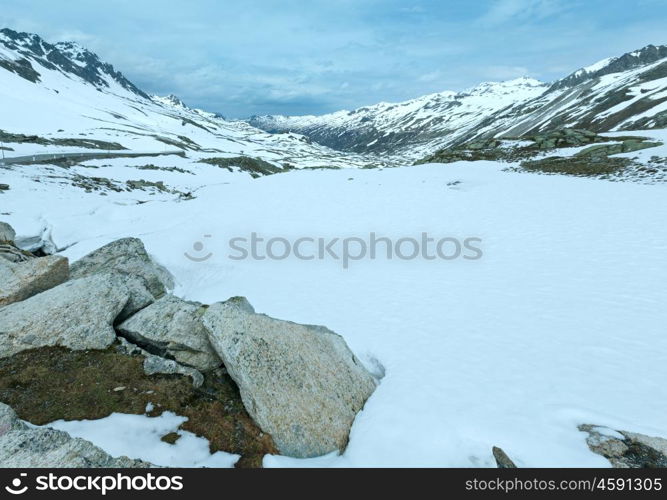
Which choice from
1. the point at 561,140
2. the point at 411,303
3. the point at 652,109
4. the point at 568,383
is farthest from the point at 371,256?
the point at 652,109

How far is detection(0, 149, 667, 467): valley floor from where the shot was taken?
6566 mm

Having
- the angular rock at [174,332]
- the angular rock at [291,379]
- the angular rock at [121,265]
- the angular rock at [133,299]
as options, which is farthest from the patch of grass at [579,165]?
the angular rock at [133,299]

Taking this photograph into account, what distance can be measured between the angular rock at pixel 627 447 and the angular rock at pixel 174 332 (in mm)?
7392

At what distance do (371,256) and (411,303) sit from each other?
18.2 ft

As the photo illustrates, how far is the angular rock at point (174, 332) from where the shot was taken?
7.61 metres

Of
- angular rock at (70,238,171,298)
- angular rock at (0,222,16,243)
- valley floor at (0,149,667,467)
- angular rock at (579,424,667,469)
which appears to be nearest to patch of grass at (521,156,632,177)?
valley floor at (0,149,667,467)

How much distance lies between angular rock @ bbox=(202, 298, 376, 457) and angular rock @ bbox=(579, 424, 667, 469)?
421 centimetres

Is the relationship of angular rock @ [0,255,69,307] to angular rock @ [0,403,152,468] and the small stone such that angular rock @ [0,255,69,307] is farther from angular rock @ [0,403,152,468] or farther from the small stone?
the small stone

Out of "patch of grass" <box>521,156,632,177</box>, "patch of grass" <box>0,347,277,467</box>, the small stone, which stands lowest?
the small stone

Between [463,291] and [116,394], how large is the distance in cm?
1109
